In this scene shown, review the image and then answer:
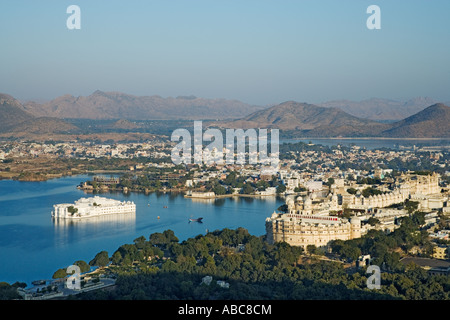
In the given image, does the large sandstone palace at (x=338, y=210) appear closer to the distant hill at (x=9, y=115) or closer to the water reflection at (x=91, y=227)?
the water reflection at (x=91, y=227)

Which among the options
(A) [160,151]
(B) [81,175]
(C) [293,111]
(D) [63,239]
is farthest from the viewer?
(C) [293,111]

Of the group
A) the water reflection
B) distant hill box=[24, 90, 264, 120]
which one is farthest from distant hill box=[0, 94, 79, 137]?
the water reflection

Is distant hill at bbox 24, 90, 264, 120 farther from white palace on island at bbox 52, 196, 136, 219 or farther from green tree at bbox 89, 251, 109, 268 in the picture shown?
green tree at bbox 89, 251, 109, 268

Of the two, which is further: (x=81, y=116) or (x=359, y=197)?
(x=81, y=116)

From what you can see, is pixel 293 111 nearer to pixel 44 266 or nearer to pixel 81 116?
pixel 81 116

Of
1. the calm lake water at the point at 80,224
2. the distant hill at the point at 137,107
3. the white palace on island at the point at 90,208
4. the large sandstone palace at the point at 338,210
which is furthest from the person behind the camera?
the distant hill at the point at 137,107

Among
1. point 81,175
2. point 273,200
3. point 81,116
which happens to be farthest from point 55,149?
point 81,116

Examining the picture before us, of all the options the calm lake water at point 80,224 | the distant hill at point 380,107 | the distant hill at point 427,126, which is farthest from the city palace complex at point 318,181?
the distant hill at point 380,107
